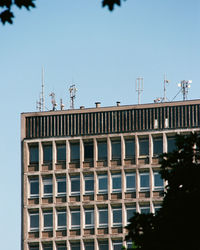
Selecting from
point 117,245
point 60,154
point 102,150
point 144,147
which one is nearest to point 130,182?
point 144,147

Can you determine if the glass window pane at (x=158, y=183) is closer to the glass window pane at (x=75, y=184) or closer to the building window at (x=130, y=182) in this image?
the building window at (x=130, y=182)

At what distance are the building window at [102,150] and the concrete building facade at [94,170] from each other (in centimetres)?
4

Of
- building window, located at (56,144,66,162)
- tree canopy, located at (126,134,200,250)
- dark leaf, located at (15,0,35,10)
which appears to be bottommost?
tree canopy, located at (126,134,200,250)

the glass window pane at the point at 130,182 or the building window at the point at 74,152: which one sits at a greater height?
the building window at the point at 74,152

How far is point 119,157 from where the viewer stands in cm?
11088

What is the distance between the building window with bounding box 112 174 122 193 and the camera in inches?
4333

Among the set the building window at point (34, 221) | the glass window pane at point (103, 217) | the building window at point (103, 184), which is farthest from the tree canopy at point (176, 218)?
the building window at point (34, 221)

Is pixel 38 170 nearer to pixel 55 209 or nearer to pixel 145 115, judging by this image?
pixel 55 209

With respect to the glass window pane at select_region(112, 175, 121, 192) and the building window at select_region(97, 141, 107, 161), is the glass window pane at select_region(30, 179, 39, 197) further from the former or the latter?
the glass window pane at select_region(112, 175, 121, 192)

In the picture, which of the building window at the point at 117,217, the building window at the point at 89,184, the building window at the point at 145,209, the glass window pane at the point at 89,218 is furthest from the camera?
the building window at the point at 89,184

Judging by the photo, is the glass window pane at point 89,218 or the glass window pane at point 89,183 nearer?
the glass window pane at point 89,218

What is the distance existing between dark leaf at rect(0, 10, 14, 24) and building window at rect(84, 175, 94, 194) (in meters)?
85.8

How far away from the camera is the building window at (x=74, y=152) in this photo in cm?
11194

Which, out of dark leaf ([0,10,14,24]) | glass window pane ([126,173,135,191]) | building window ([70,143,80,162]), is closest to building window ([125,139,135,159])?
glass window pane ([126,173,135,191])
